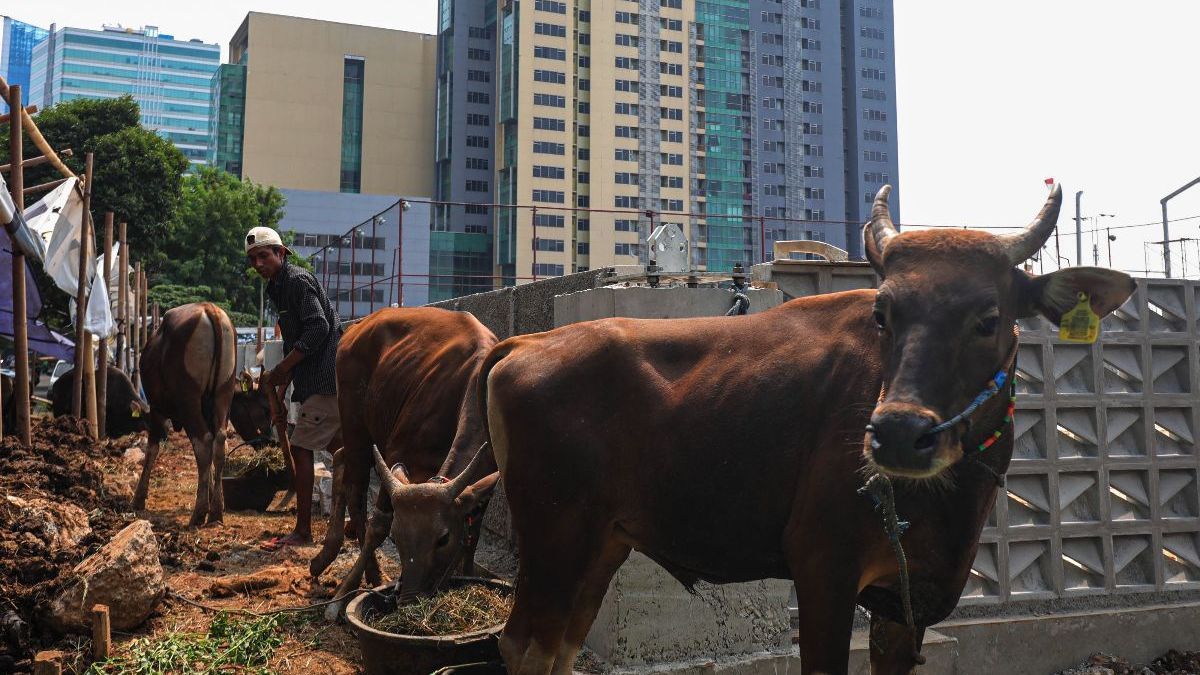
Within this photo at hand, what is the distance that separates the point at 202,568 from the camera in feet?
20.6

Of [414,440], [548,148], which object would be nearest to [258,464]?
[414,440]

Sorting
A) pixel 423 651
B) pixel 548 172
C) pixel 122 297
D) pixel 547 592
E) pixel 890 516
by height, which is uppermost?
pixel 548 172

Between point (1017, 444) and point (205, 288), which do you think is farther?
point (205, 288)

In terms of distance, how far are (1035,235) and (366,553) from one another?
4.03 meters

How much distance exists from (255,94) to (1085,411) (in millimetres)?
98414

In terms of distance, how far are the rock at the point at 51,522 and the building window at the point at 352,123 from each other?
306ft

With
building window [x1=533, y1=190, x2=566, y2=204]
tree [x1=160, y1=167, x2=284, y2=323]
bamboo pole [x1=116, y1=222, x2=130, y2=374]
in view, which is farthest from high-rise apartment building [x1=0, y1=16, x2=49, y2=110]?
bamboo pole [x1=116, y1=222, x2=130, y2=374]

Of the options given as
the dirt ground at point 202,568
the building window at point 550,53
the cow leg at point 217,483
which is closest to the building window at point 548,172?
the building window at point 550,53

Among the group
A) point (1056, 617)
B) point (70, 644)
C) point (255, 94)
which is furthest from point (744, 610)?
point (255, 94)

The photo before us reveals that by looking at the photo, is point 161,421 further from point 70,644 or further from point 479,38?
point 479,38

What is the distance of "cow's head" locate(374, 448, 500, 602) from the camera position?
3.97m

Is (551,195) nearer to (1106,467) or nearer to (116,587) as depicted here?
(1106,467)

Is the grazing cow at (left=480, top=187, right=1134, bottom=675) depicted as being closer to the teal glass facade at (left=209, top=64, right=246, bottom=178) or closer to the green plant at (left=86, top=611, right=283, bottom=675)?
the green plant at (left=86, top=611, right=283, bottom=675)

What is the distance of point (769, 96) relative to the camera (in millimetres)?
90000
